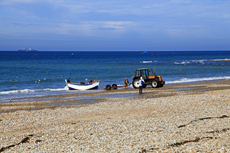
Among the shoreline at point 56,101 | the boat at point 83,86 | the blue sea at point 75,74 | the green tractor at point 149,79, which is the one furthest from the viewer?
the blue sea at point 75,74

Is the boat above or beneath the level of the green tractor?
beneath

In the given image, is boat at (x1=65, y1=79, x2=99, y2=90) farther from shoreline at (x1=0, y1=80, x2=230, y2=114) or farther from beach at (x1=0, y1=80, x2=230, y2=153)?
beach at (x1=0, y1=80, x2=230, y2=153)

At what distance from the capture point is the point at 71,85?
30.1 meters

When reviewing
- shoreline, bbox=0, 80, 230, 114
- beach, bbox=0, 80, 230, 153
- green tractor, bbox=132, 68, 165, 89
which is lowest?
shoreline, bbox=0, 80, 230, 114

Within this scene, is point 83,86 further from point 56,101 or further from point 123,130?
point 123,130

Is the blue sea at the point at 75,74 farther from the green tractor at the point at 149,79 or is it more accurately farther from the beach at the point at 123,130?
the beach at the point at 123,130

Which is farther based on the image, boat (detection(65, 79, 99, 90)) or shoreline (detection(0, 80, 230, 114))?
boat (detection(65, 79, 99, 90))

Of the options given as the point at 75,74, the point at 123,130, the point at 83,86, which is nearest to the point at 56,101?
the point at 83,86

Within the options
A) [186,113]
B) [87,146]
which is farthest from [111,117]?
[87,146]

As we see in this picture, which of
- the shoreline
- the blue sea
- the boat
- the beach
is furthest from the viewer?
the blue sea

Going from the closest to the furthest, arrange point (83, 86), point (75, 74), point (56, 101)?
point (56, 101)
point (83, 86)
point (75, 74)

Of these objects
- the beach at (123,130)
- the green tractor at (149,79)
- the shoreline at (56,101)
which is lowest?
the shoreline at (56,101)

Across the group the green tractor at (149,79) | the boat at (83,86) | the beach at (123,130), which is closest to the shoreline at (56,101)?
the beach at (123,130)

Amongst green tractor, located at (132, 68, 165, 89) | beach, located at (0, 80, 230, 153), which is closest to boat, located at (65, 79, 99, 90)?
green tractor, located at (132, 68, 165, 89)
